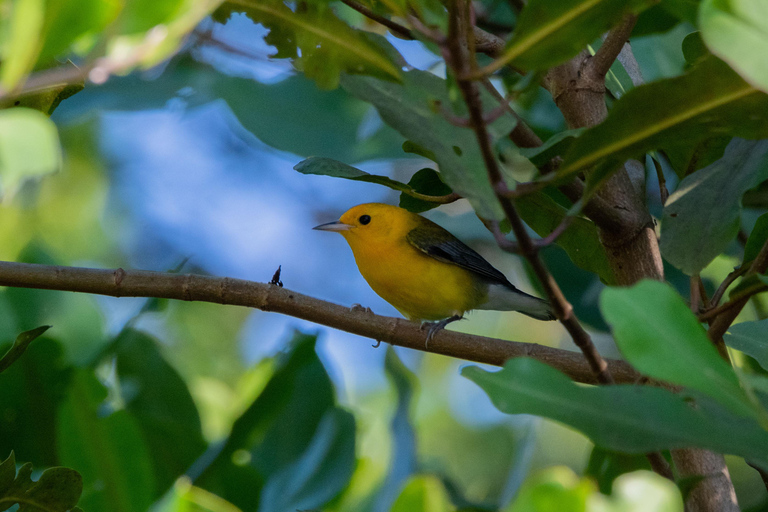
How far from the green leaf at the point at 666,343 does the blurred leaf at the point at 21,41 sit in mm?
836

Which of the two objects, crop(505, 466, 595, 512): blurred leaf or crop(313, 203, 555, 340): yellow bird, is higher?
crop(505, 466, 595, 512): blurred leaf

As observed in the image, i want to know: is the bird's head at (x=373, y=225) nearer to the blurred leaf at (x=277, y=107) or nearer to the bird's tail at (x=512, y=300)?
the bird's tail at (x=512, y=300)

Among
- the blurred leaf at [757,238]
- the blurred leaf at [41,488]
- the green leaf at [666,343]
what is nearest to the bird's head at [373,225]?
the blurred leaf at [757,238]

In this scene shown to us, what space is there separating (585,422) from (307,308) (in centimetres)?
116

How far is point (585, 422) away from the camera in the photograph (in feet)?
3.79

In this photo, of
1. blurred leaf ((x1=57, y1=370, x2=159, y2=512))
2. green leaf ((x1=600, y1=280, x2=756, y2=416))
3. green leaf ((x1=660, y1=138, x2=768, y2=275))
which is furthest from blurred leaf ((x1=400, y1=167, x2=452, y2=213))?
green leaf ((x1=600, y1=280, x2=756, y2=416))

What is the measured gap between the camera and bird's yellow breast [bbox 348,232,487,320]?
455 cm

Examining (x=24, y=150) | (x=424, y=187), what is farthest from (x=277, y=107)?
(x=24, y=150)

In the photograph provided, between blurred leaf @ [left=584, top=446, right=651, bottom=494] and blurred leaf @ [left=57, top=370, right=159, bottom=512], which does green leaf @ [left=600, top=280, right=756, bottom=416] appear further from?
blurred leaf @ [left=57, top=370, right=159, bottom=512]

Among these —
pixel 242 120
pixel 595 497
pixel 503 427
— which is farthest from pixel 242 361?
pixel 595 497

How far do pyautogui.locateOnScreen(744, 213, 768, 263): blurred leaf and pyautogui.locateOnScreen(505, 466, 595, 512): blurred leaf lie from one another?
52.7 inches

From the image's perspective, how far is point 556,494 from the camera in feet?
2.84

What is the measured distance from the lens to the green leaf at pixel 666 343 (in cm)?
102

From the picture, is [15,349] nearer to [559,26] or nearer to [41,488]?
[41,488]
